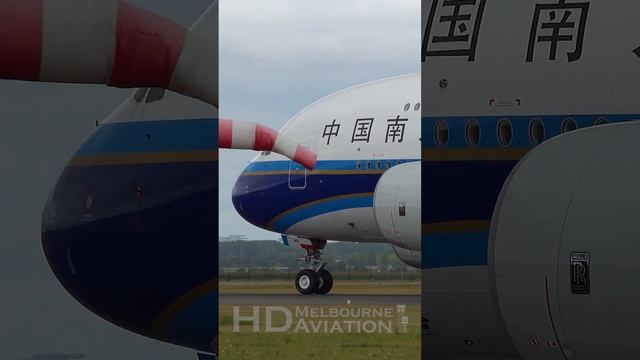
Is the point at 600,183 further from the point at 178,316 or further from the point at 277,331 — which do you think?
the point at 277,331

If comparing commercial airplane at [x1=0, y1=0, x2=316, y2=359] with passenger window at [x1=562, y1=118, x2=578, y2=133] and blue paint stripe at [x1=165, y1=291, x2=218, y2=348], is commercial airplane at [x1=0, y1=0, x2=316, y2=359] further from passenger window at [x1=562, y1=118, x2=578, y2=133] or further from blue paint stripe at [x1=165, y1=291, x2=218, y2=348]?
passenger window at [x1=562, y1=118, x2=578, y2=133]

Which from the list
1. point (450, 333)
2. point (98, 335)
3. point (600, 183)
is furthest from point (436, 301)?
point (98, 335)

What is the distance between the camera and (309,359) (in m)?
13.1

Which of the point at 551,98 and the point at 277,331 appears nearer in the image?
the point at 551,98

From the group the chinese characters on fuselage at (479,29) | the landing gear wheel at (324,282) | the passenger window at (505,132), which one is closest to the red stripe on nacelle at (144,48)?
the chinese characters on fuselage at (479,29)

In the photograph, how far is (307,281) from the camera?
1912cm

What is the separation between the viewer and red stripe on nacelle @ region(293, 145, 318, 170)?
687 inches

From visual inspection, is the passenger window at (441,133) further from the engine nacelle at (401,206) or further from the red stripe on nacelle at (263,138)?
the engine nacelle at (401,206)

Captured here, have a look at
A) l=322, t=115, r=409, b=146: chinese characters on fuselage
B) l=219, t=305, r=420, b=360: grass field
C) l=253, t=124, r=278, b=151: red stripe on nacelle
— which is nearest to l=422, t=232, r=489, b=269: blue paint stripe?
l=253, t=124, r=278, b=151: red stripe on nacelle

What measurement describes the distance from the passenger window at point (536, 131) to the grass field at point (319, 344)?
4.44 metres

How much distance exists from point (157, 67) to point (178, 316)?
181cm

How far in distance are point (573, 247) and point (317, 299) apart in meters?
10.4

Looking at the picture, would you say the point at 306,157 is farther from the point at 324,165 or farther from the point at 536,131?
the point at 536,131

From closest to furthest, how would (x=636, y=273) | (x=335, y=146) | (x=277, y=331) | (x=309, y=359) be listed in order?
(x=636, y=273) → (x=309, y=359) → (x=277, y=331) → (x=335, y=146)
